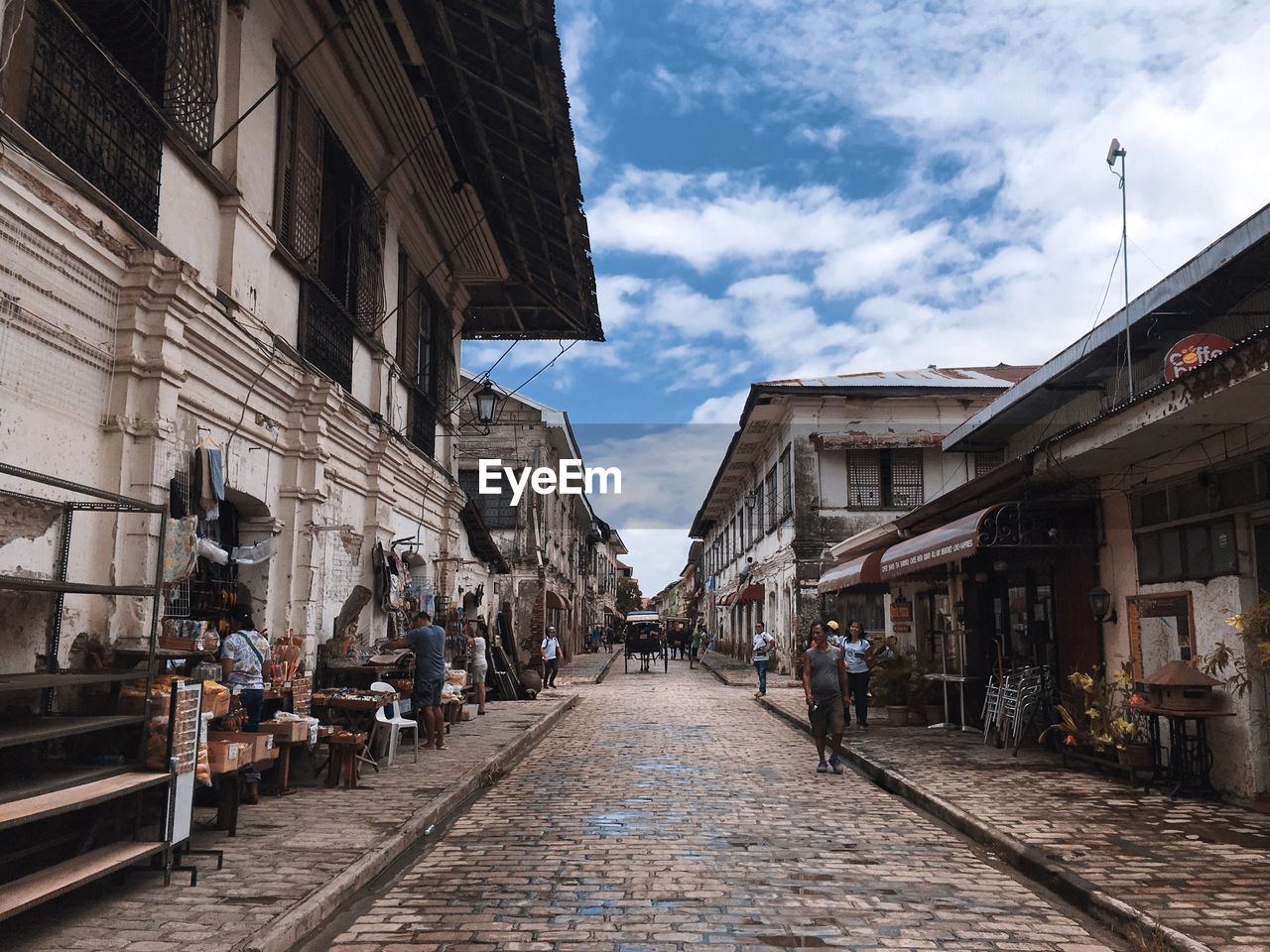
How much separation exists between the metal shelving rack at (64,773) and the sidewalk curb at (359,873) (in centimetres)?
91

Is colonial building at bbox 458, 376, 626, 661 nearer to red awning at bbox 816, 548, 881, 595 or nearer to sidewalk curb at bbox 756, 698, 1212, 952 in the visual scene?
red awning at bbox 816, 548, 881, 595

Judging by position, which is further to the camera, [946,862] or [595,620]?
[595,620]

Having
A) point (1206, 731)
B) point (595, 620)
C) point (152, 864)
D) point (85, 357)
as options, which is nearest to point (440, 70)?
point (85, 357)

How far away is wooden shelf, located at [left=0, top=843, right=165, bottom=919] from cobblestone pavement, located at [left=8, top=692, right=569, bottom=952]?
249 millimetres

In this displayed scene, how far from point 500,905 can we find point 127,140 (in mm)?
5605

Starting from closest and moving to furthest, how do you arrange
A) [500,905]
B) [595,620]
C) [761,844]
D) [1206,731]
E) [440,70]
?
[500,905] < [761,844] < [1206,731] < [440,70] < [595,620]

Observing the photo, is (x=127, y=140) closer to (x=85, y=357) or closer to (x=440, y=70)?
(x=85, y=357)

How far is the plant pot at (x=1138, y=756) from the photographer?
9609mm

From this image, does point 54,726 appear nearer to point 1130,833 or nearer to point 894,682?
point 1130,833

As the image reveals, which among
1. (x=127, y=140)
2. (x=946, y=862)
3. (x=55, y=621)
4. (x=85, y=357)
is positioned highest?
(x=127, y=140)

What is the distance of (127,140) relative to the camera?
700cm

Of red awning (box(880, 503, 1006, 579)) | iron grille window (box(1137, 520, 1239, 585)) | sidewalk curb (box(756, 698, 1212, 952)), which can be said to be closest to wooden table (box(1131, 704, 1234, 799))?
iron grille window (box(1137, 520, 1239, 585))

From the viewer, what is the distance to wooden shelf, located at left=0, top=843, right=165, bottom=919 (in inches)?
176

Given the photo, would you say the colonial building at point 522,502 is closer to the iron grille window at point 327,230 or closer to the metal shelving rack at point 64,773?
the iron grille window at point 327,230
